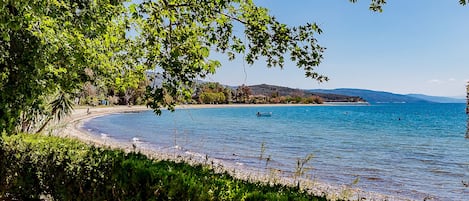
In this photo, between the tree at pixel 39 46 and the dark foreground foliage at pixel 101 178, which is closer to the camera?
the dark foreground foliage at pixel 101 178

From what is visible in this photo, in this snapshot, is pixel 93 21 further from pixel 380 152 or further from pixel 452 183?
pixel 380 152

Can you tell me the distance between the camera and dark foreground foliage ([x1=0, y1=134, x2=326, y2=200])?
4.02m

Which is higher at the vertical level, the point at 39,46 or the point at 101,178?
the point at 39,46

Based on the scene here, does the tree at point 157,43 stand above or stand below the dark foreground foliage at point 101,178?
above

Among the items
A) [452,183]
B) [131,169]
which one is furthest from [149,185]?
[452,183]

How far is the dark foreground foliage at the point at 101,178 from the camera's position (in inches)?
158

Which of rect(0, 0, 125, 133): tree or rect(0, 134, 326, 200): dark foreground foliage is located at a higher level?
rect(0, 0, 125, 133): tree

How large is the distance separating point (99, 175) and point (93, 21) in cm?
251

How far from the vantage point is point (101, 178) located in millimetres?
5016

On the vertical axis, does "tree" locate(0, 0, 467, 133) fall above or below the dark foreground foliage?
above

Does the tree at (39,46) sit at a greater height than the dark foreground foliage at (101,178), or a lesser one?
greater

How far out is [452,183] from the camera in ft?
54.2

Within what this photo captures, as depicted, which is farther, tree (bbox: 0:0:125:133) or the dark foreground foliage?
tree (bbox: 0:0:125:133)

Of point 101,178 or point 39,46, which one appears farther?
point 39,46
